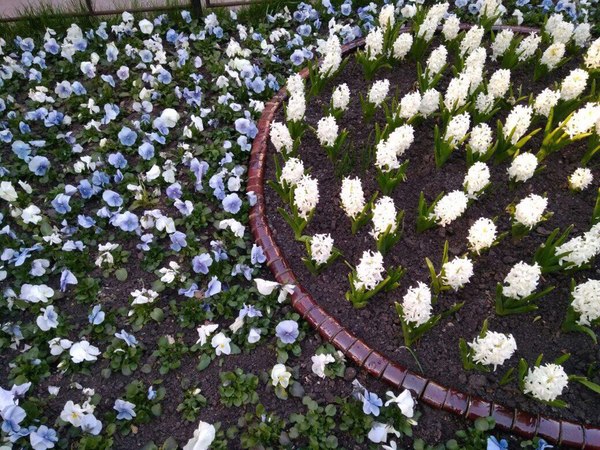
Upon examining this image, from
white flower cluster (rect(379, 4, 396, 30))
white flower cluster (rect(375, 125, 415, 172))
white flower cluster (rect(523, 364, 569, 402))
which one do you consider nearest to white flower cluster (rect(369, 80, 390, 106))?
white flower cluster (rect(375, 125, 415, 172))

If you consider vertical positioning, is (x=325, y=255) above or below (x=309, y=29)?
below

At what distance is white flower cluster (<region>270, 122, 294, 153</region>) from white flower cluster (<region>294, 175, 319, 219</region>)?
375 mm

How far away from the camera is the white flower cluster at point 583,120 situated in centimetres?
307

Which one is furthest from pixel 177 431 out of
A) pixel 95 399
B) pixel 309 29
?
pixel 309 29

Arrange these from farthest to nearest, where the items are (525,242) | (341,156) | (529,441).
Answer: (341,156), (525,242), (529,441)

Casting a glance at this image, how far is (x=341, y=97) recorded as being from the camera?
3.34 meters

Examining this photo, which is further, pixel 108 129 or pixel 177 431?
pixel 108 129

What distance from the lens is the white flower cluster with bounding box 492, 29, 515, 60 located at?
3793 millimetres

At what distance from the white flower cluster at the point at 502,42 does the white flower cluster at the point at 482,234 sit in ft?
5.77

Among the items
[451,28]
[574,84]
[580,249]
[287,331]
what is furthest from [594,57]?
[287,331]

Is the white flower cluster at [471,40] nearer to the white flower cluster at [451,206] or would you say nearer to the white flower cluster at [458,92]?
the white flower cluster at [458,92]

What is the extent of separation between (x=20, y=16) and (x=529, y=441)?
480 cm

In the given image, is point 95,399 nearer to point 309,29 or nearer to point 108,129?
point 108,129

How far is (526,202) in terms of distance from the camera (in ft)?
8.95
